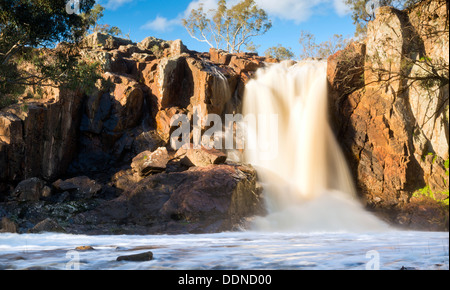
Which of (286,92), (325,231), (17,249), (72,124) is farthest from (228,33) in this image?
(17,249)

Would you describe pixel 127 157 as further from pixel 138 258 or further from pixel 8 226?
pixel 138 258

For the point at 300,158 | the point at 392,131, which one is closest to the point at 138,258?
the point at 300,158

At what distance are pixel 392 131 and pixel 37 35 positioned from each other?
16.9m

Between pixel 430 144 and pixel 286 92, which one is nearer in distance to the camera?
pixel 430 144

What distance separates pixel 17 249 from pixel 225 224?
6797 mm

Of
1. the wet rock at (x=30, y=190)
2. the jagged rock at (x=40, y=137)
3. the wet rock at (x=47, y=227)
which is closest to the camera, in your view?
the wet rock at (x=47, y=227)

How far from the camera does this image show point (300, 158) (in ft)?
67.2

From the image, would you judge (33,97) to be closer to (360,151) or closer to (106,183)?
(106,183)

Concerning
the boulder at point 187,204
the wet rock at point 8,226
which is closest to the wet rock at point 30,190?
the wet rock at point 8,226

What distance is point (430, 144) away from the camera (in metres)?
18.0

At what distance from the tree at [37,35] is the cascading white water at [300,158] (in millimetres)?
9946

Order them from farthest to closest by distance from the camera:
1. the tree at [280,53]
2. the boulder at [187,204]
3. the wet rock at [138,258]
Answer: the tree at [280,53]
the boulder at [187,204]
the wet rock at [138,258]

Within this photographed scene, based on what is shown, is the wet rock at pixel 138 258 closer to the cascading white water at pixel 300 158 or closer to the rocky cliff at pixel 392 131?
the cascading white water at pixel 300 158

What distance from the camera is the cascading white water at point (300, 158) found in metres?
16.4
